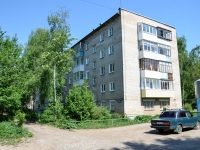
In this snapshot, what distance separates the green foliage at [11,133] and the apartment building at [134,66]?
1386 cm

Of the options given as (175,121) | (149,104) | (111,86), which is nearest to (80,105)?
(175,121)

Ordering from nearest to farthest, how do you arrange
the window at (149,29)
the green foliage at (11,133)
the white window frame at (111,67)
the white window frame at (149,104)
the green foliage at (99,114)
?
the green foliage at (11,133), the green foliage at (99,114), the white window frame at (149,104), the white window frame at (111,67), the window at (149,29)

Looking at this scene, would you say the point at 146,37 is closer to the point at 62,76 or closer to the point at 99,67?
the point at 99,67

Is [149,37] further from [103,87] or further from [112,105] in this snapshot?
[112,105]

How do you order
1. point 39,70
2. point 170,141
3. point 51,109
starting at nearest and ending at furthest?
1. point 170,141
2. point 51,109
3. point 39,70

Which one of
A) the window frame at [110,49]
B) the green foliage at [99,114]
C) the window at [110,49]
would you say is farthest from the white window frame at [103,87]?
the green foliage at [99,114]

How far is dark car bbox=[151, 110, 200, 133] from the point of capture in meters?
13.0

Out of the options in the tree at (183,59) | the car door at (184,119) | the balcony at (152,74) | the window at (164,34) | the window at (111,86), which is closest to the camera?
the car door at (184,119)

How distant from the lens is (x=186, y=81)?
42.3 meters

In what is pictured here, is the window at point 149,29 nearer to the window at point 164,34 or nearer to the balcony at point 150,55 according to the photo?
the window at point 164,34

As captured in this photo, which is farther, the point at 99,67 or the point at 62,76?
the point at 99,67

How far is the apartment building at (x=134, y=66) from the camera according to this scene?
993 inches

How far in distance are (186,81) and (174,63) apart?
1342cm

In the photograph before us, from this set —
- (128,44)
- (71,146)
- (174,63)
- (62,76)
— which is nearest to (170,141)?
(71,146)
